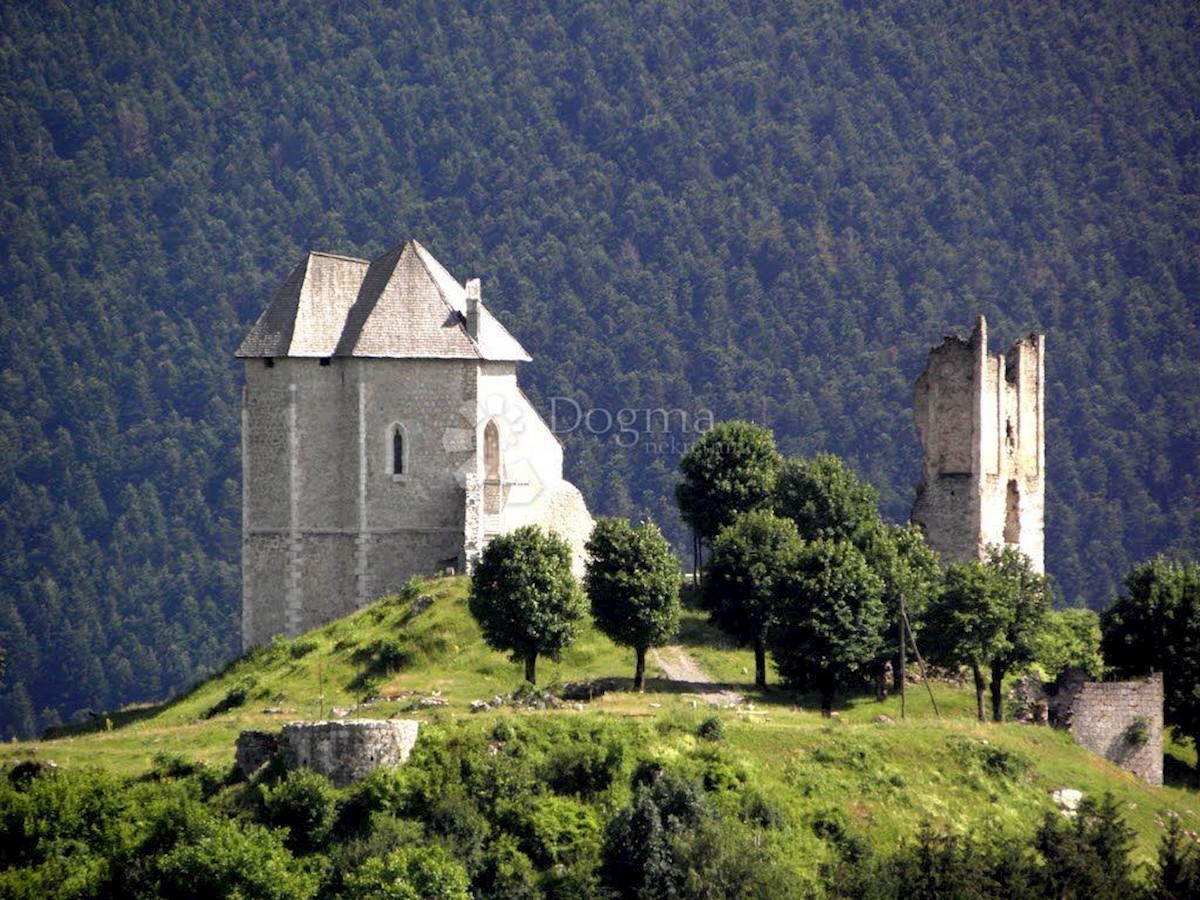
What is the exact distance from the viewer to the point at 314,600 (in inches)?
3086

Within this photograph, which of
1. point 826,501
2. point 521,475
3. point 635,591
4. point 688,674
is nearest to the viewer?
point 635,591

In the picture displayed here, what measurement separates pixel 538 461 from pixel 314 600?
10261 mm

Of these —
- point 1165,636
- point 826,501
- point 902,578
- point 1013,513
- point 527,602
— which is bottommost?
point 1165,636

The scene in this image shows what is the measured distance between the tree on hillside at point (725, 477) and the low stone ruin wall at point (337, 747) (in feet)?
84.0

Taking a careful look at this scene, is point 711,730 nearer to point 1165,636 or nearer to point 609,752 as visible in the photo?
point 609,752

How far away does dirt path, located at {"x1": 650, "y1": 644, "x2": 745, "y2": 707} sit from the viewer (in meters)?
67.0

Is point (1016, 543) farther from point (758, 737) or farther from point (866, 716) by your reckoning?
point (758, 737)

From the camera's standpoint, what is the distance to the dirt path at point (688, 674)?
67.0m

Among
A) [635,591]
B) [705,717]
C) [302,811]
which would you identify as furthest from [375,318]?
[302,811]

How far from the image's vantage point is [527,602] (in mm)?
66750

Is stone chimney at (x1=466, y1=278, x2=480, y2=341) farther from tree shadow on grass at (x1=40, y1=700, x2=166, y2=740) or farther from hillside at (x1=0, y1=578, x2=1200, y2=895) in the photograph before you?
tree shadow on grass at (x1=40, y1=700, x2=166, y2=740)

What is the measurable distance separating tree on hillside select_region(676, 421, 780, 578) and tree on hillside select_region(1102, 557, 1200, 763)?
13.4 m

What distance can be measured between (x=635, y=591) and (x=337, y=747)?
1517 centimetres

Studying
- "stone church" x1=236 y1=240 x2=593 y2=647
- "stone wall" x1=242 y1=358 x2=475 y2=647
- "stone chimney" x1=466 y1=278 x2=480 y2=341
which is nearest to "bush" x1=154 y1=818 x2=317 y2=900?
"stone church" x1=236 y1=240 x2=593 y2=647
